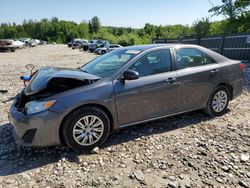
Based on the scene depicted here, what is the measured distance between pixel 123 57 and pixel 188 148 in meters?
1.84

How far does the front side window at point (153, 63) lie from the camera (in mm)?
3941

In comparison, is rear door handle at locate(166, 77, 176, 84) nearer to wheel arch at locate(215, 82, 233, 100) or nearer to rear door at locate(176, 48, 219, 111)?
rear door at locate(176, 48, 219, 111)

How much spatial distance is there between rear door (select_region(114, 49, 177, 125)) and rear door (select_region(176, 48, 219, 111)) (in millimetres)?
186

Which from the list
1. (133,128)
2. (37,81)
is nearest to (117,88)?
(133,128)

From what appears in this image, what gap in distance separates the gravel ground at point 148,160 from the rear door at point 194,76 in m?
0.46

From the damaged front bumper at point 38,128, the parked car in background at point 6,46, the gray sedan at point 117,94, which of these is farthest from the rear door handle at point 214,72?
the parked car in background at point 6,46

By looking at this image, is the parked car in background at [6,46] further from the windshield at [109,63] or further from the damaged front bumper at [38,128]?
the damaged front bumper at [38,128]

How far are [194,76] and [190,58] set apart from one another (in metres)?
0.37

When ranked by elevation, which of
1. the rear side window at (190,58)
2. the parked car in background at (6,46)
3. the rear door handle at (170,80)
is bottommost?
the parked car in background at (6,46)

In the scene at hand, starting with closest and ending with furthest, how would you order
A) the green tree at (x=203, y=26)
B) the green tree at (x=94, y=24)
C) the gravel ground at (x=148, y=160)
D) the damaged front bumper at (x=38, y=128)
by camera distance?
the gravel ground at (x=148, y=160)
the damaged front bumper at (x=38, y=128)
the green tree at (x=203, y=26)
the green tree at (x=94, y=24)

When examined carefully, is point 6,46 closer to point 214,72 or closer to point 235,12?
point 235,12

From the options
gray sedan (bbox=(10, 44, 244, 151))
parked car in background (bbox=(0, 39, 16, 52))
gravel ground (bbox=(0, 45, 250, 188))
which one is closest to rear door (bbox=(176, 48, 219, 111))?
gray sedan (bbox=(10, 44, 244, 151))

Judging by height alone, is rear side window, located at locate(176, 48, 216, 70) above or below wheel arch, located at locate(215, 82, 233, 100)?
above

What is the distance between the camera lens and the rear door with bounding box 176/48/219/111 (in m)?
4.27
